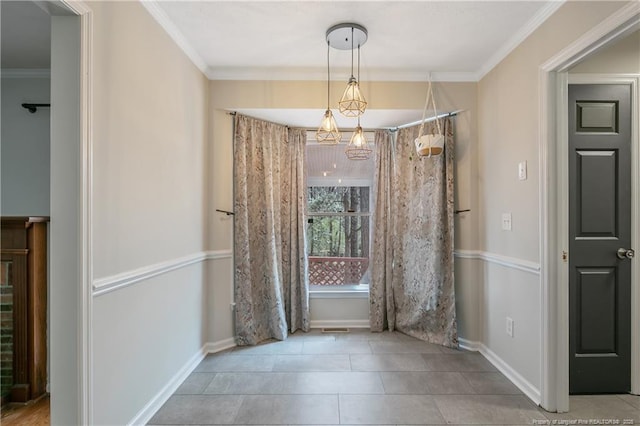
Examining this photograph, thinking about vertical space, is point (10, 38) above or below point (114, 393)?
above

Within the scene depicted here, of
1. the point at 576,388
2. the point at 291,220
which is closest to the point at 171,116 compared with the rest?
the point at 291,220

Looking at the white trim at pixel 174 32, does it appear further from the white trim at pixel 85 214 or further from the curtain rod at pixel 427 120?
the curtain rod at pixel 427 120

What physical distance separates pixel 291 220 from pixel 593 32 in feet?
8.26

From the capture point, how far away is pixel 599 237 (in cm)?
206

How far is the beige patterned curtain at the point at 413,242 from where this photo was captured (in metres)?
2.88

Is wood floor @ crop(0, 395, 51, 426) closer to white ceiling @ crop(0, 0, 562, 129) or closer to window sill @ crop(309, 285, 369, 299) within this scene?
window sill @ crop(309, 285, 369, 299)

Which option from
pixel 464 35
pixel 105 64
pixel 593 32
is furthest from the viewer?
pixel 464 35

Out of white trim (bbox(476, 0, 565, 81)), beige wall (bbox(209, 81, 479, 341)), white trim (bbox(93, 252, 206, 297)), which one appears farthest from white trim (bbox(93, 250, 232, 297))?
white trim (bbox(476, 0, 565, 81))

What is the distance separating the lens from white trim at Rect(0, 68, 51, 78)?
2385mm

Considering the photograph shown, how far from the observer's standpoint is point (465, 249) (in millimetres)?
2848

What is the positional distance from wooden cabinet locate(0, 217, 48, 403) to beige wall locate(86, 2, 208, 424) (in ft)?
2.42

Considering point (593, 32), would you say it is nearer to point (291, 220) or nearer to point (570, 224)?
point (570, 224)

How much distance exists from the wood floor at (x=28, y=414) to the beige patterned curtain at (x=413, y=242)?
8.35 ft

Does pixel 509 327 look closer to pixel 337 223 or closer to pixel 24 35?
pixel 337 223
